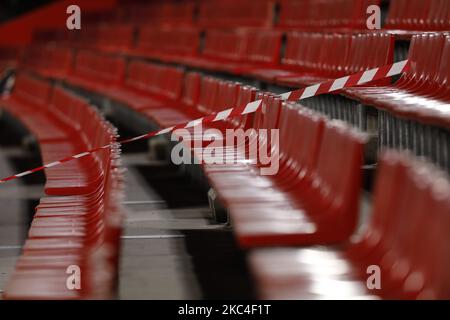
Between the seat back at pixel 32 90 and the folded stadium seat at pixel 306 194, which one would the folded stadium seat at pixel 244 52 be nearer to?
the seat back at pixel 32 90

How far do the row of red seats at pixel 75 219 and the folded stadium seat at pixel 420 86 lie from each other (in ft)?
2.94

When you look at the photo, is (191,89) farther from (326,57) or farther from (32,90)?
(32,90)

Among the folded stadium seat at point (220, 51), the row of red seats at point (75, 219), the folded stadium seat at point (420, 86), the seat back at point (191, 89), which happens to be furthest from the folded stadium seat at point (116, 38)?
the folded stadium seat at point (420, 86)

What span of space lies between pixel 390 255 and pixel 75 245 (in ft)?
3.69

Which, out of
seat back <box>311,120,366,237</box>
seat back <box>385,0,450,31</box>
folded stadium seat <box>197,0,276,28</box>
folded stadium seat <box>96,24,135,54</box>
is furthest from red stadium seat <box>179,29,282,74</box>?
seat back <box>311,120,366,237</box>

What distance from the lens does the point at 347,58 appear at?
4461mm

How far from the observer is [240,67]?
5781 mm

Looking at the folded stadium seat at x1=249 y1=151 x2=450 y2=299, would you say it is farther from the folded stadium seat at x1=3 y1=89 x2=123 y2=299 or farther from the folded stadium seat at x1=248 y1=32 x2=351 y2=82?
the folded stadium seat at x1=248 y1=32 x2=351 y2=82

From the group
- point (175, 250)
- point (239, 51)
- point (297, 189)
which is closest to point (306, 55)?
point (239, 51)

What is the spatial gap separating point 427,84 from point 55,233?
1502 mm

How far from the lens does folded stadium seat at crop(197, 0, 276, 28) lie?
7465mm
